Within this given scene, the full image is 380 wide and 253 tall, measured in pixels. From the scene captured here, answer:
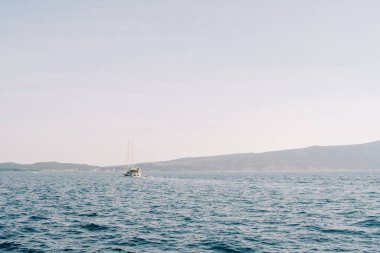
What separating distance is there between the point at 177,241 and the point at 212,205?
27623mm

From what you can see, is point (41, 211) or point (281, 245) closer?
point (281, 245)

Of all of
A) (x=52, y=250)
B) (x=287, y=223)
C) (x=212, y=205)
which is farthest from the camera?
(x=212, y=205)

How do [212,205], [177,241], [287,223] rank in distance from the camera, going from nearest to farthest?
[177,241] < [287,223] < [212,205]

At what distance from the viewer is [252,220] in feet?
149

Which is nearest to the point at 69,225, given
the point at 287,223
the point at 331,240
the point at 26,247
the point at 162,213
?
the point at 26,247

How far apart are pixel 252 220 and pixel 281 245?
43.5 ft

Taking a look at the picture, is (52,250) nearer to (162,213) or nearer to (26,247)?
(26,247)

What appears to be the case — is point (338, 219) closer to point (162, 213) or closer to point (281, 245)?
point (281, 245)

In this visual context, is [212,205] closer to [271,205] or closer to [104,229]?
[271,205]

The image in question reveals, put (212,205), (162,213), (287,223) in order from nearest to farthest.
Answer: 1. (287,223)
2. (162,213)
3. (212,205)

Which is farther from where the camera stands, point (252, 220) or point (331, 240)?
point (252, 220)

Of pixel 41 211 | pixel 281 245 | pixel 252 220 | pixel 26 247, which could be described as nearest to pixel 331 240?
pixel 281 245

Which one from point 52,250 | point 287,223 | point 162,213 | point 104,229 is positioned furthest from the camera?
point 162,213

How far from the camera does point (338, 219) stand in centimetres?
4553
